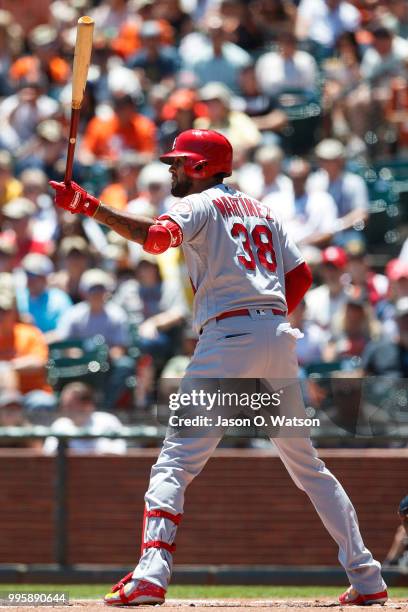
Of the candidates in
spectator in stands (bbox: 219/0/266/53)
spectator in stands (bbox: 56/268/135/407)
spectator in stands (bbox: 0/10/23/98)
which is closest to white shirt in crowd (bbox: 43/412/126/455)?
Answer: spectator in stands (bbox: 56/268/135/407)

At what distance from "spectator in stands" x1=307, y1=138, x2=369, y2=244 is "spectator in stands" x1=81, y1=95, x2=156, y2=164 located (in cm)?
198

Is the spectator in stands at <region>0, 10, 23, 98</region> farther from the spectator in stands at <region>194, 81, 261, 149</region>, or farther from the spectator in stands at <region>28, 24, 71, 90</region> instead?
the spectator in stands at <region>194, 81, 261, 149</region>

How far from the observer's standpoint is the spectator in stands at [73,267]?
1070 cm

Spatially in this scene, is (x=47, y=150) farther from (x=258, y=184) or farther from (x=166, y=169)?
(x=258, y=184)

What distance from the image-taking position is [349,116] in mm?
11797

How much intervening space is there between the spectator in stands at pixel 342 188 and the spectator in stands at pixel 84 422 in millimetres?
3222

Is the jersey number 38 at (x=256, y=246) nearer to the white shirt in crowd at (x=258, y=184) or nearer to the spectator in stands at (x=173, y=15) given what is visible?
the white shirt in crowd at (x=258, y=184)

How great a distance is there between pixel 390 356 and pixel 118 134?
15.6 feet

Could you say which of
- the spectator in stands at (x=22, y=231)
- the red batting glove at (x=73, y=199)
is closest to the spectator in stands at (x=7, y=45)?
the spectator in stands at (x=22, y=231)

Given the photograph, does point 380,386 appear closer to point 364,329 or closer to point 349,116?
point 364,329

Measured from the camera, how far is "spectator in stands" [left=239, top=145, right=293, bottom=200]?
1115 cm

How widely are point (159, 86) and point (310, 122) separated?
1764mm

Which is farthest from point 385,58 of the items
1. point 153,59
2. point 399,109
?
A: point 153,59

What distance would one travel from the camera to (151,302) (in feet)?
34.0
